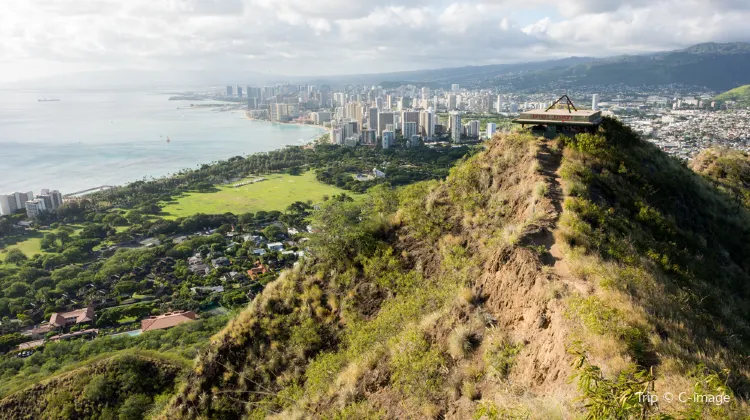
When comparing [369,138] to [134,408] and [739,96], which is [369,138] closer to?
[134,408]

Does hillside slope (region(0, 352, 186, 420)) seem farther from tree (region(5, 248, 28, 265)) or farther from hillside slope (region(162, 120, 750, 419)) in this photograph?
tree (region(5, 248, 28, 265))

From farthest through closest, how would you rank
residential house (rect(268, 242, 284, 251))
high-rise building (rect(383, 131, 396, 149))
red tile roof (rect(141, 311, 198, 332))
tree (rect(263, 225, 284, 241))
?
1. high-rise building (rect(383, 131, 396, 149))
2. tree (rect(263, 225, 284, 241))
3. residential house (rect(268, 242, 284, 251))
4. red tile roof (rect(141, 311, 198, 332))

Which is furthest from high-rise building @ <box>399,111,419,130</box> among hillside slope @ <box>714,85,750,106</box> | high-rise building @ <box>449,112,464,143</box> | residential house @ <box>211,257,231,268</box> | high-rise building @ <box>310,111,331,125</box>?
hillside slope @ <box>714,85,750,106</box>

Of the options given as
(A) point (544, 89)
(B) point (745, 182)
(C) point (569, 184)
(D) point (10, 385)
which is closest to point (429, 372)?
(C) point (569, 184)

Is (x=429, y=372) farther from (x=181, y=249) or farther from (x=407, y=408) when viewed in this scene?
(x=181, y=249)

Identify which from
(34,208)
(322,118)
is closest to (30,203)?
(34,208)

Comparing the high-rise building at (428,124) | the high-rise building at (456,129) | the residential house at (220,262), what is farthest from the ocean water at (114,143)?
the residential house at (220,262)
